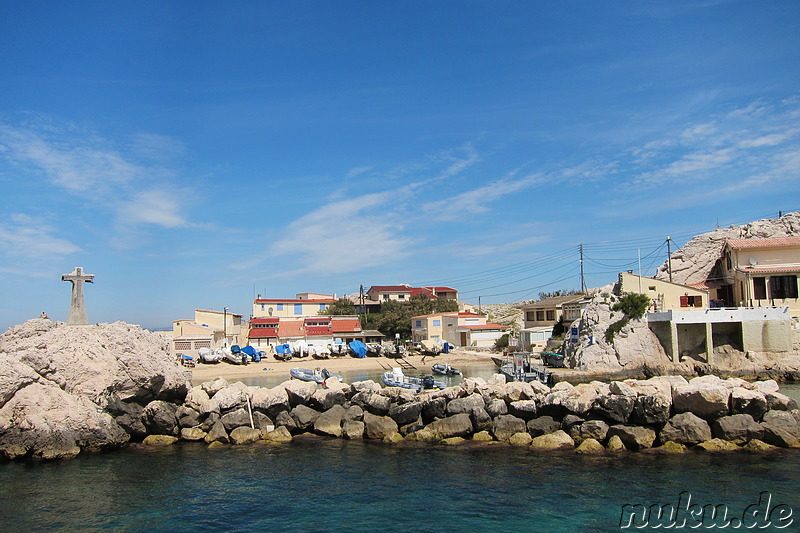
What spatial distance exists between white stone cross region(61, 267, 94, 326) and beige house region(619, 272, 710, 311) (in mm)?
44194

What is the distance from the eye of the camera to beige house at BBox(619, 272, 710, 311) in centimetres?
5097

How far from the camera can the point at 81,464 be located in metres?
21.3

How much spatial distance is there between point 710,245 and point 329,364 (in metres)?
50.9

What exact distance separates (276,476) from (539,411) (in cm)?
1171

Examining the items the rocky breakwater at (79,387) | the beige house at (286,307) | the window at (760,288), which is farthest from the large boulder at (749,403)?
the beige house at (286,307)

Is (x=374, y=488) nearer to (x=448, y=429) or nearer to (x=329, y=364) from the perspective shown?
(x=448, y=429)

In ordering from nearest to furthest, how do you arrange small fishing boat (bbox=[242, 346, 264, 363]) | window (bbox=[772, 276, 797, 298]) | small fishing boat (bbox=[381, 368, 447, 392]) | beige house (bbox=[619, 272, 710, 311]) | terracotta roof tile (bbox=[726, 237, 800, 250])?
small fishing boat (bbox=[381, 368, 447, 392]), window (bbox=[772, 276, 797, 298]), terracotta roof tile (bbox=[726, 237, 800, 250]), beige house (bbox=[619, 272, 710, 311]), small fishing boat (bbox=[242, 346, 264, 363])

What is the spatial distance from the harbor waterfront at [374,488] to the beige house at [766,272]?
32967mm

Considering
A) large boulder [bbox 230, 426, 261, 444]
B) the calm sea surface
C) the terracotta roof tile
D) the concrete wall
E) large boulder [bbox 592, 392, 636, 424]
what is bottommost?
the calm sea surface

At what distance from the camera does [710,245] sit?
232 ft

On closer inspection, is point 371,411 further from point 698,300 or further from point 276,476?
point 698,300

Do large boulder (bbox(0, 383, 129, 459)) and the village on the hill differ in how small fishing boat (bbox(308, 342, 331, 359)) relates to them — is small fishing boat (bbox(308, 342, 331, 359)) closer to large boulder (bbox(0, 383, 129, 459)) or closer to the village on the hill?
the village on the hill

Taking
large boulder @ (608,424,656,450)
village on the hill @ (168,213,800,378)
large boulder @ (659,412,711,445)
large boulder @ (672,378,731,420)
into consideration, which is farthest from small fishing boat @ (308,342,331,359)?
large boulder @ (659,412,711,445)

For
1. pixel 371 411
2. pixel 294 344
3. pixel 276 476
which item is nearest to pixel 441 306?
pixel 294 344
